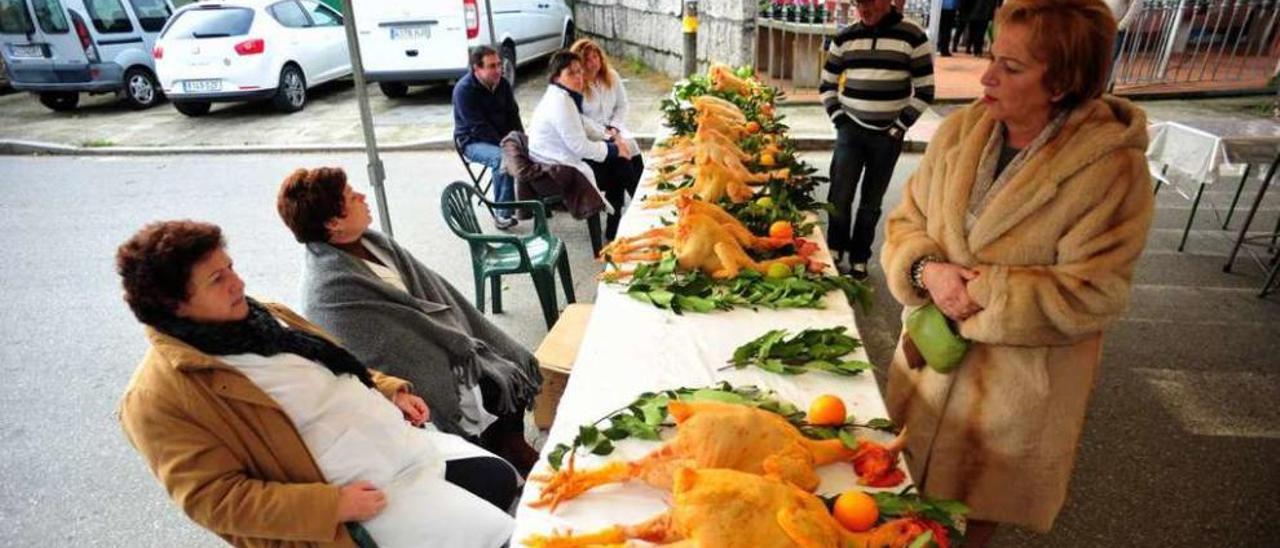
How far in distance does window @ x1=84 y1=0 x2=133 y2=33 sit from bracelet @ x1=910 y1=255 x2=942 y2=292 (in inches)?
470

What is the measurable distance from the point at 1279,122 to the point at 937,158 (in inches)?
178

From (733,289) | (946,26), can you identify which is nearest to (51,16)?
(733,289)

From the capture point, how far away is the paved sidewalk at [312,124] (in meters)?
7.84

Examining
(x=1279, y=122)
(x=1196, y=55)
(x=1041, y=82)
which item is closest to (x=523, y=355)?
(x=1041, y=82)

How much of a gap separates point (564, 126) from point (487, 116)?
3.70 feet

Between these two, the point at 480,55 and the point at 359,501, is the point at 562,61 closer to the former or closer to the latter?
the point at 480,55

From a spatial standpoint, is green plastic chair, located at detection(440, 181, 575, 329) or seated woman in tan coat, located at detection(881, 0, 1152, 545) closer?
seated woman in tan coat, located at detection(881, 0, 1152, 545)

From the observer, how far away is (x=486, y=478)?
204cm

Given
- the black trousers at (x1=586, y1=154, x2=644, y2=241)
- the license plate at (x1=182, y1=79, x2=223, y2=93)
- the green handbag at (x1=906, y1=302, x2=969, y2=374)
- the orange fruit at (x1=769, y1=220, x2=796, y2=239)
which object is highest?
the green handbag at (x1=906, y1=302, x2=969, y2=374)

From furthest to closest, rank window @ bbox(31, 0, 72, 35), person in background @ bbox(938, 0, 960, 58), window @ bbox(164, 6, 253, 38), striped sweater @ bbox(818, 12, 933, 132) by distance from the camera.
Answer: person in background @ bbox(938, 0, 960, 58)
window @ bbox(31, 0, 72, 35)
window @ bbox(164, 6, 253, 38)
striped sweater @ bbox(818, 12, 933, 132)

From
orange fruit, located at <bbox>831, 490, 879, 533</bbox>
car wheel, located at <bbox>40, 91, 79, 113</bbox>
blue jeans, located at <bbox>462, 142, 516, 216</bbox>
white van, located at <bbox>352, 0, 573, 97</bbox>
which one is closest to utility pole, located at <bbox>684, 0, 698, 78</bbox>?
white van, located at <bbox>352, 0, 573, 97</bbox>

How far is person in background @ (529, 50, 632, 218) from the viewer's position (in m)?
4.53

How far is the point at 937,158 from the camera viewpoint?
1.81 metres

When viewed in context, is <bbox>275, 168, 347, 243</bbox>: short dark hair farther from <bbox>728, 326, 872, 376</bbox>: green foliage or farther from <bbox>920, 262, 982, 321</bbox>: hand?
<bbox>920, 262, 982, 321</bbox>: hand
